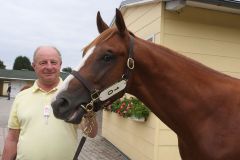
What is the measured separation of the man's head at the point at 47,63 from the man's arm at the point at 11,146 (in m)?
0.50

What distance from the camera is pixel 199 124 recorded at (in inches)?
98.8

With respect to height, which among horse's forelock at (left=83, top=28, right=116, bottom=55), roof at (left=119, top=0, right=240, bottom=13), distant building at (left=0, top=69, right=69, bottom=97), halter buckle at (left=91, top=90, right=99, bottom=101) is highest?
roof at (left=119, top=0, right=240, bottom=13)

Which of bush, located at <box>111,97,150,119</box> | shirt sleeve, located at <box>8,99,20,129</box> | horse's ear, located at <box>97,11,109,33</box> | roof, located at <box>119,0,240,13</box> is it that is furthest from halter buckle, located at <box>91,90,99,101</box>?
bush, located at <box>111,97,150,119</box>

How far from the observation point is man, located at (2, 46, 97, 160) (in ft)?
8.74

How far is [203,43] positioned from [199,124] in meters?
3.69

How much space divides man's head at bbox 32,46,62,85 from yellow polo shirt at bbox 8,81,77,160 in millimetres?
119

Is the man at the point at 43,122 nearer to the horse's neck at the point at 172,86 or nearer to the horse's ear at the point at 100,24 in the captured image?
the horse's ear at the point at 100,24

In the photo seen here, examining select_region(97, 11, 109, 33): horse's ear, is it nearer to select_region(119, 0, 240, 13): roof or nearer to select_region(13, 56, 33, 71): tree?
select_region(119, 0, 240, 13): roof

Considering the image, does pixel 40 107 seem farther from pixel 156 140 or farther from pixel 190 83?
pixel 156 140

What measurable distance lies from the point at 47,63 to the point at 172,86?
37.4 inches

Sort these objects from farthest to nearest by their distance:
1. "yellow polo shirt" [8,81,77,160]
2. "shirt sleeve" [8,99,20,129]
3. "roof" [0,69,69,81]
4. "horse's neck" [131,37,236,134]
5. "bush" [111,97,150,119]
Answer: "roof" [0,69,69,81] → "bush" [111,97,150,119] → "shirt sleeve" [8,99,20,129] → "yellow polo shirt" [8,81,77,160] → "horse's neck" [131,37,236,134]

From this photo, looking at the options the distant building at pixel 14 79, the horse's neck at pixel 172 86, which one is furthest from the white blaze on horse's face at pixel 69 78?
the distant building at pixel 14 79

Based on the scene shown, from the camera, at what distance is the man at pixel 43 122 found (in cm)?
266

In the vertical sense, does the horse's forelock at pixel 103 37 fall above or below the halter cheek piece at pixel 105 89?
above
